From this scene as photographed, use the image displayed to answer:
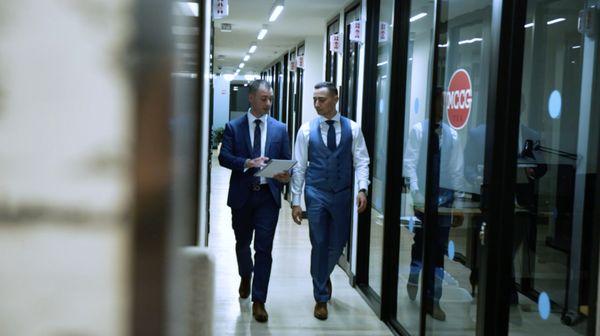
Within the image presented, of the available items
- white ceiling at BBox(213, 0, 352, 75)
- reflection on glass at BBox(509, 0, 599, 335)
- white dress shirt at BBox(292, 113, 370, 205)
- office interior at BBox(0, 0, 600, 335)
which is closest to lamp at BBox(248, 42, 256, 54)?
white ceiling at BBox(213, 0, 352, 75)

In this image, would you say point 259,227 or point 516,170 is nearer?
point 516,170

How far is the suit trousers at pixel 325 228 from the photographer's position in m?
4.43

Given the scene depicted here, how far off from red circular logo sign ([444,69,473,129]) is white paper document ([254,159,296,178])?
1.16 metres

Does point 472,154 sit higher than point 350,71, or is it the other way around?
point 350,71

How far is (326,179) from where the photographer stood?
14.6 feet

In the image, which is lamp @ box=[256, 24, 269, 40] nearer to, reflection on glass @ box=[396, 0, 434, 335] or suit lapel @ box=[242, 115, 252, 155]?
suit lapel @ box=[242, 115, 252, 155]

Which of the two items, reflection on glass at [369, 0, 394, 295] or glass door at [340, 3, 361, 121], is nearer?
reflection on glass at [369, 0, 394, 295]

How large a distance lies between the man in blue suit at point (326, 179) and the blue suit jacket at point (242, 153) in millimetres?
174

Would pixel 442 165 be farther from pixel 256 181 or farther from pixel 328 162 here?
pixel 256 181

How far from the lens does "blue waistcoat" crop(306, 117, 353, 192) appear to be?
4.45m

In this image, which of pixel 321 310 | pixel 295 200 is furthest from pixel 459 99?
pixel 321 310

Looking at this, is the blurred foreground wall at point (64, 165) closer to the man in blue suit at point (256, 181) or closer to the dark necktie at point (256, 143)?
the man in blue suit at point (256, 181)

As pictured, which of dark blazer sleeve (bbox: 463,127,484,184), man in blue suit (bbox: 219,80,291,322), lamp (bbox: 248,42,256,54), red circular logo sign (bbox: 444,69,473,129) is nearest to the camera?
dark blazer sleeve (bbox: 463,127,484,184)

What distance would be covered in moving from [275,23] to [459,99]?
18.6ft
